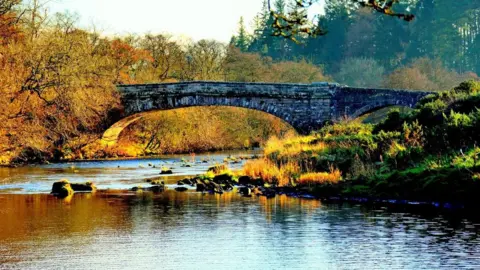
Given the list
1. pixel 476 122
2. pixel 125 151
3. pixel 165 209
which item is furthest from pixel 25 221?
pixel 125 151

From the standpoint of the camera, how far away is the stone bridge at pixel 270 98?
56812 millimetres

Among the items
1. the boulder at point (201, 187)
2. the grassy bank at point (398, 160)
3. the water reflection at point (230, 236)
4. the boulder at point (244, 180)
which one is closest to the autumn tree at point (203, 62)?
the grassy bank at point (398, 160)

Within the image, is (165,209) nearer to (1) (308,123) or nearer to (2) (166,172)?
(2) (166,172)

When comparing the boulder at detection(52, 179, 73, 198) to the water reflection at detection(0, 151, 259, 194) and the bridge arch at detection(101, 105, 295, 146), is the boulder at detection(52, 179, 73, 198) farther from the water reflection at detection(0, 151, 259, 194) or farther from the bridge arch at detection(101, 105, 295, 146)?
the bridge arch at detection(101, 105, 295, 146)

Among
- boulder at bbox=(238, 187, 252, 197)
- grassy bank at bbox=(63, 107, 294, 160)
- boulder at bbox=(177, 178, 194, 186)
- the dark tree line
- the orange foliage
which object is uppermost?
the dark tree line

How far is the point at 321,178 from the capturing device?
Answer: 30.3 m

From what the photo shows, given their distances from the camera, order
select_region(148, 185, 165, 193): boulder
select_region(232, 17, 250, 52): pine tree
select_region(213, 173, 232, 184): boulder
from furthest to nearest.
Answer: select_region(232, 17, 250, 52): pine tree → select_region(213, 173, 232, 184): boulder → select_region(148, 185, 165, 193): boulder

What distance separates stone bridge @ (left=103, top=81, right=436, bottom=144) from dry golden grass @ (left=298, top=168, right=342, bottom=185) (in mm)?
25597

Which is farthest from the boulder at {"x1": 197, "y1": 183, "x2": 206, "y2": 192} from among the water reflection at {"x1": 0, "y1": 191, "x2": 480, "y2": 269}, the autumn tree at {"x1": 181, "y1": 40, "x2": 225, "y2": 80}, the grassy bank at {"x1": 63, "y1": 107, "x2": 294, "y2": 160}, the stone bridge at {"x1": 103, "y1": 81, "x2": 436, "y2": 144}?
the autumn tree at {"x1": 181, "y1": 40, "x2": 225, "y2": 80}

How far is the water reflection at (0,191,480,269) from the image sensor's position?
17.2 m

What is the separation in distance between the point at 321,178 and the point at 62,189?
29.3 ft

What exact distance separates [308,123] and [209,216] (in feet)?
114

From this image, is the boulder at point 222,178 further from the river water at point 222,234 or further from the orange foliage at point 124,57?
the orange foliage at point 124,57

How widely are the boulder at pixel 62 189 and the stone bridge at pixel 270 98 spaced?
25.6m
